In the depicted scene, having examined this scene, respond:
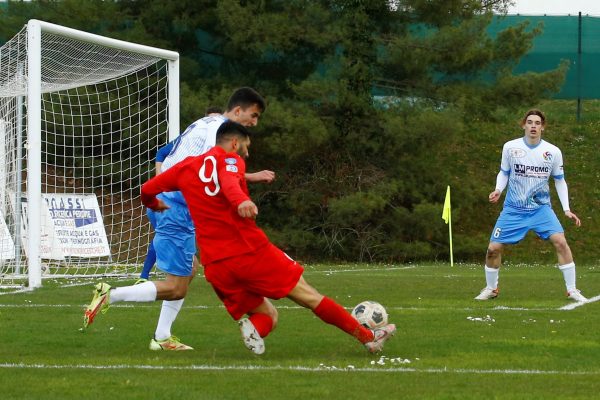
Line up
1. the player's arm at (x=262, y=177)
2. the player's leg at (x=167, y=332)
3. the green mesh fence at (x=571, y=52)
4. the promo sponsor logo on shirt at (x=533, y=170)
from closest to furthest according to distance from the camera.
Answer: the player's arm at (x=262, y=177) < the player's leg at (x=167, y=332) < the promo sponsor logo on shirt at (x=533, y=170) < the green mesh fence at (x=571, y=52)

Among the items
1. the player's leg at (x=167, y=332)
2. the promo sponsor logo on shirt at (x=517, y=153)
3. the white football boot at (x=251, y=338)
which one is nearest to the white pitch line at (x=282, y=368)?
the white football boot at (x=251, y=338)

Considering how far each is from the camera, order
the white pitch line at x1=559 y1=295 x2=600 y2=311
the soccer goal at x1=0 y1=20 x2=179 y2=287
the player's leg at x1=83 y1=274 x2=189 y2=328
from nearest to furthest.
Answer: the player's leg at x1=83 y1=274 x2=189 y2=328
the white pitch line at x1=559 y1=295 x2=600 y2=311
the soccer goal at x1=0 y1=20 x2=179 y2=287

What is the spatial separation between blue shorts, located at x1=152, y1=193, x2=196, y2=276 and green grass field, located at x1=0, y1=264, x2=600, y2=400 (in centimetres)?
64

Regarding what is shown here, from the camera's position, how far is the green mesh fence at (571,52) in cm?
3612

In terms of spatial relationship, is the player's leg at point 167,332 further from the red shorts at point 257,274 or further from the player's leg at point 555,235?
the player's leg at point 555,235

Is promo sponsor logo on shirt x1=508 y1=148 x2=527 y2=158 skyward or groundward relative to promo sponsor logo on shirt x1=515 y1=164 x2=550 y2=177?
skyward

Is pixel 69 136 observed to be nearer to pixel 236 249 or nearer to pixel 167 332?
pixel 167 332

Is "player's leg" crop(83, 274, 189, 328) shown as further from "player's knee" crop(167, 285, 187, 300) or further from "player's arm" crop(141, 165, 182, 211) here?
"player's arm" crop(141, 165, 182, 211)

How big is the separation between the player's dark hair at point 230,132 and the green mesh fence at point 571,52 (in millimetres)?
28703

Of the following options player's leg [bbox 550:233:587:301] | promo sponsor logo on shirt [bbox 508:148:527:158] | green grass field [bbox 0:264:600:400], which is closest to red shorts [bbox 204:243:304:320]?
green grass field [bbox 0:264:600:400]

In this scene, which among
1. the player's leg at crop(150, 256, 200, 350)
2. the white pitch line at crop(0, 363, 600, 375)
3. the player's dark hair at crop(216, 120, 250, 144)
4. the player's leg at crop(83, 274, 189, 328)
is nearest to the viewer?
the white pitch line at crop(0, 363, 600, 375)

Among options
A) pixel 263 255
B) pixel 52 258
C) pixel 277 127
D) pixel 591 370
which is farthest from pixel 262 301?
pixel 277 127

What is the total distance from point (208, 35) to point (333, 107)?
4826 mm

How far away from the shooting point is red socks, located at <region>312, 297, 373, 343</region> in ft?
26.9
